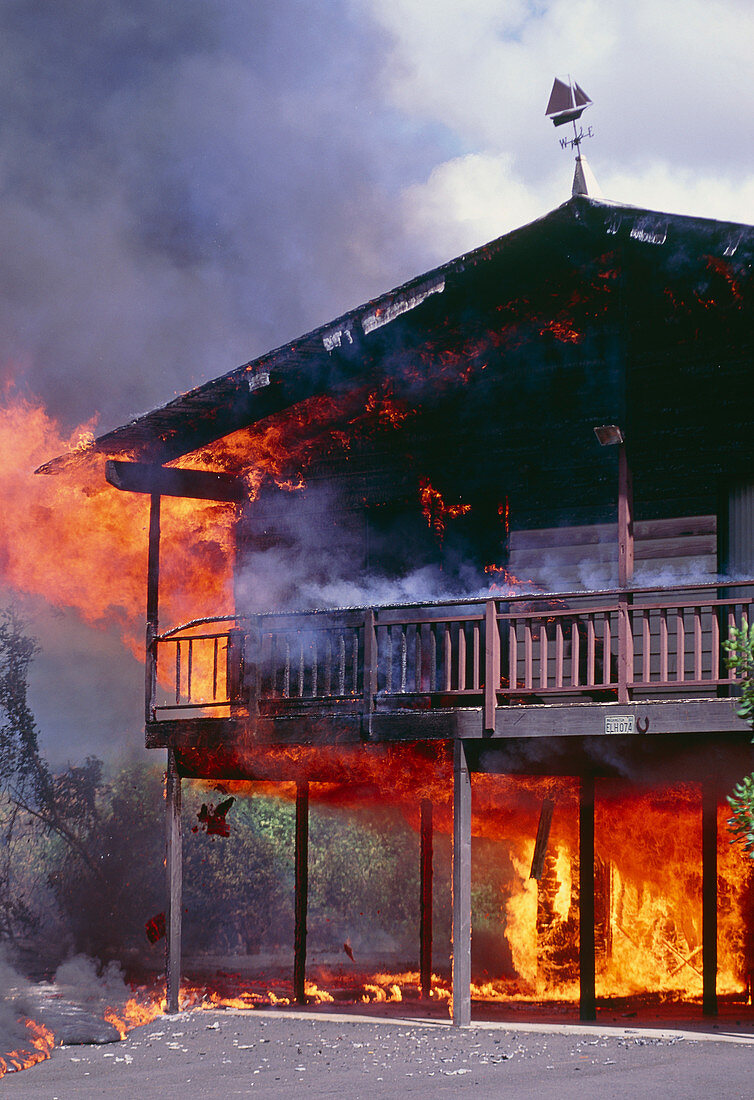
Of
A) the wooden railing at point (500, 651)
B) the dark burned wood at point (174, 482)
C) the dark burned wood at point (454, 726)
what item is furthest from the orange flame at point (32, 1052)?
the dark burned wood at point (174, 482)

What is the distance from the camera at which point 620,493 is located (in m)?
15.1

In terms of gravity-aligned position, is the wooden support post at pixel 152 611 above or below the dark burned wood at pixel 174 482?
below

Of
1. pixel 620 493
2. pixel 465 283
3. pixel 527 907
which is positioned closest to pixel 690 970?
pixel 527 907

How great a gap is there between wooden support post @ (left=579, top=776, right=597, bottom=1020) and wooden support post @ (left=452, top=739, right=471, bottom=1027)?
1.74 m

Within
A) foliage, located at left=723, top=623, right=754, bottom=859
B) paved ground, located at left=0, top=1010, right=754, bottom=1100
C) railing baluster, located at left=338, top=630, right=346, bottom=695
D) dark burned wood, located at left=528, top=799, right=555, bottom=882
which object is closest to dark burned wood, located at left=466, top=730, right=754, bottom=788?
railing baluster, located at left=338, top=630, right=346, bottom=695

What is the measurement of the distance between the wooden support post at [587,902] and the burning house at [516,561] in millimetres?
36

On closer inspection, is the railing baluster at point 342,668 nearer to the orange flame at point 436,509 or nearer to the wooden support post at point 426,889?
the orange flame at point 436,509

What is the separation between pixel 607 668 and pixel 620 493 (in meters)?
1.84

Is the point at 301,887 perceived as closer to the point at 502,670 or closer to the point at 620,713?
the point at 502,670

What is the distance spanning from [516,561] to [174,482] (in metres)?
4.98

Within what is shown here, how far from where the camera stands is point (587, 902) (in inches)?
658

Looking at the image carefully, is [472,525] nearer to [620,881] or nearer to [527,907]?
[620,881]

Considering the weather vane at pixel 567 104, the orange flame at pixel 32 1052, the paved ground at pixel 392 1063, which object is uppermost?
the weather vane at pixel 567 104

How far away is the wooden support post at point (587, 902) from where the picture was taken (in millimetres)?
16734
